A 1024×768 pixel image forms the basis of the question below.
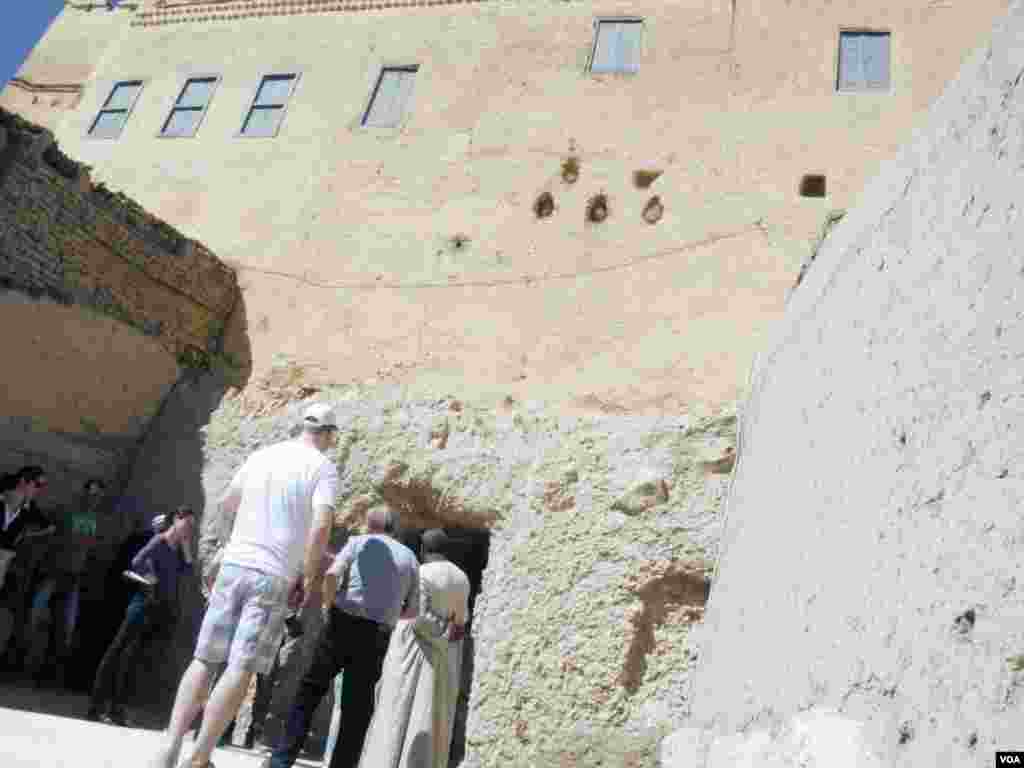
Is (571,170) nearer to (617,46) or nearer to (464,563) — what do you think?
(617,46)

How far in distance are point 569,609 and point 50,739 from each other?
335 centimetres

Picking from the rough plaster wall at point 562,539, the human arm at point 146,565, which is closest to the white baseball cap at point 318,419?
the human arm at point 146,565

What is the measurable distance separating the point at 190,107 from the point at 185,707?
30.8 feet

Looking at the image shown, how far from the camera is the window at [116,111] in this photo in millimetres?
11586

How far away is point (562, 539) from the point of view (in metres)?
6.93

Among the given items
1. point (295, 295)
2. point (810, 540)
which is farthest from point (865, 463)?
point (295, 295)

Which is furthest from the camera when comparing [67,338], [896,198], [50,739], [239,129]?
[239,129]

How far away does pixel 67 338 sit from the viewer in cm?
848

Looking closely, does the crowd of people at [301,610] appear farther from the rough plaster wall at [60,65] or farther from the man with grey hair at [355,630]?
the rough plaster wall at [60,65]

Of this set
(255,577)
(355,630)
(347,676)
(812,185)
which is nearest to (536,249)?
(812,185)

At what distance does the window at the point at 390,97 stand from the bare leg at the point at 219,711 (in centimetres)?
769

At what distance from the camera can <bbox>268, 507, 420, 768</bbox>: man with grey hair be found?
13.9 feet

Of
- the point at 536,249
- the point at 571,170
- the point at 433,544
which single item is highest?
the point at 571,170

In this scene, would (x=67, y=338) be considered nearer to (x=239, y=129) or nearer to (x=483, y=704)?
(x=239, y=129)
